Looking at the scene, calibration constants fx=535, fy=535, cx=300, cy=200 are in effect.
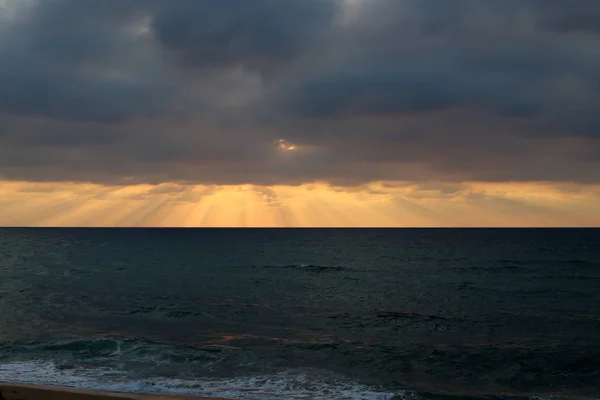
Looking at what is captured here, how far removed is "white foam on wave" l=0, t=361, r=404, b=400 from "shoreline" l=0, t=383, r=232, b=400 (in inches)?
34.5

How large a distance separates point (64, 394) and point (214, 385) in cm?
497

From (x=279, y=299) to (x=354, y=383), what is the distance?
21502 mm

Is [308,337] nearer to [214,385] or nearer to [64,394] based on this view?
[214,385]

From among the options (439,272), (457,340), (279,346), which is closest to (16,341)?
(279,346)

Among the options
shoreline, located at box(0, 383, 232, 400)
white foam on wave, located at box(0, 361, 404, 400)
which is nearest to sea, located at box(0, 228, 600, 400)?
white foam on wave, located at box(0, 361, 404, 400)

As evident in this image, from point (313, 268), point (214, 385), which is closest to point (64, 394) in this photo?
point (214, 385)

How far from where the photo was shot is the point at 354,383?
1962 centimetres

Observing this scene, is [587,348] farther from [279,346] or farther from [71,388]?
[71,388]

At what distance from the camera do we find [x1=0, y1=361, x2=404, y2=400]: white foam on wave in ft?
59.3

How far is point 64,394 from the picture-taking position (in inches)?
665

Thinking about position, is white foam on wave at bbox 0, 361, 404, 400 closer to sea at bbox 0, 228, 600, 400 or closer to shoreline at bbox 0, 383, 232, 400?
sea at bbox 0, 228, 600, 400

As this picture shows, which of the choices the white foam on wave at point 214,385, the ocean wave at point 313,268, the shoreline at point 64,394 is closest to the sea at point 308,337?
the white foam on wave at point 214,385

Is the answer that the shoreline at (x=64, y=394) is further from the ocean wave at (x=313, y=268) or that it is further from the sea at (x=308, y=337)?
the ocean wave at (x=313, y=268)

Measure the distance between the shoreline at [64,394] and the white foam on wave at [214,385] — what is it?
34.5 inches
